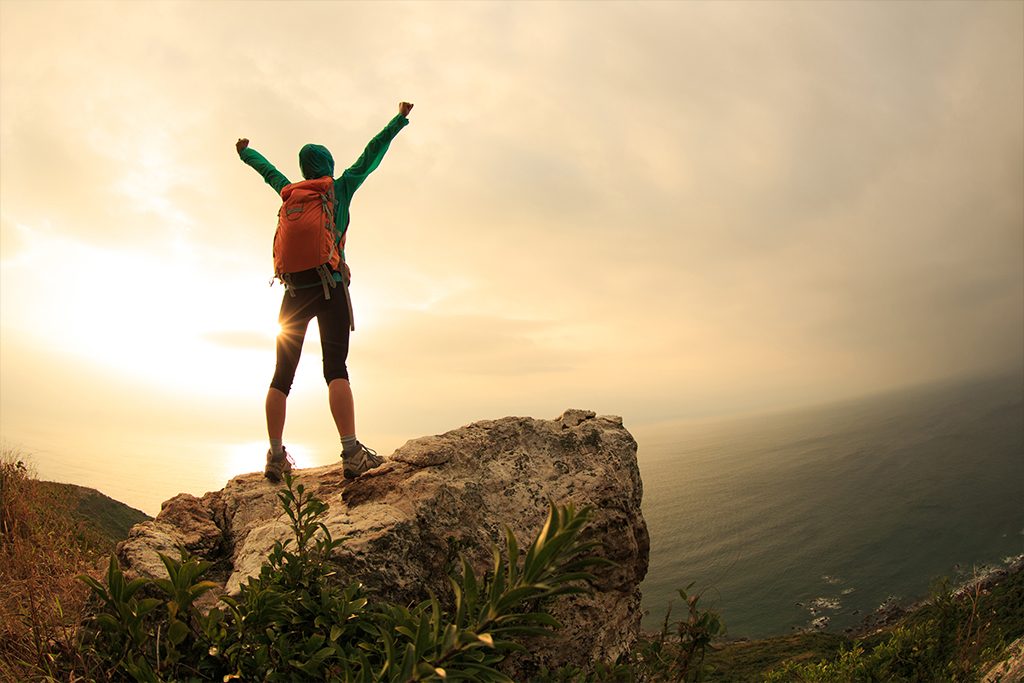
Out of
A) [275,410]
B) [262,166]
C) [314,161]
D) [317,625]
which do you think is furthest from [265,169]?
[317,625]

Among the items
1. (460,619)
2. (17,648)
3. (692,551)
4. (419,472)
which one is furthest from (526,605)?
(692,551)

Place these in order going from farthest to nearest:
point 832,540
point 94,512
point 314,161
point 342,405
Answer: point 832,540
point 94,512
point 314,161
point 342,405

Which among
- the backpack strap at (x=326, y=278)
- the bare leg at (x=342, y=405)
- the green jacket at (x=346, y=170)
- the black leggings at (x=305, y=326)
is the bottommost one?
the bare leg at (x=342, y=405)

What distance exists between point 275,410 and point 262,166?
3.05 m

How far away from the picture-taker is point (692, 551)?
432 feet

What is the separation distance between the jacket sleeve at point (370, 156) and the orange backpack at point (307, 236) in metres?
0.45

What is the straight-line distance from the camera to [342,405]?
4.97m

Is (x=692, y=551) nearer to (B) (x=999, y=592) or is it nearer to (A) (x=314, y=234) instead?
(B) (x=999, y=592)

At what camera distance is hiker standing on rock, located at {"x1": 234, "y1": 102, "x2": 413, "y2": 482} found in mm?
4988

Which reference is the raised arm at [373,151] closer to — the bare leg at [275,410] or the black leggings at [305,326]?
the black leggings at [305,326]

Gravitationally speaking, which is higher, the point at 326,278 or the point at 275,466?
the point at 326,278

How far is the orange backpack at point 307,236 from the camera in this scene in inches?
196

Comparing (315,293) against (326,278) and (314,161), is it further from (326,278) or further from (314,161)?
(314,161)

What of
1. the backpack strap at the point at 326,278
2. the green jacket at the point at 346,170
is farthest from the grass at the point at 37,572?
the green jacket at the point at 346,170
